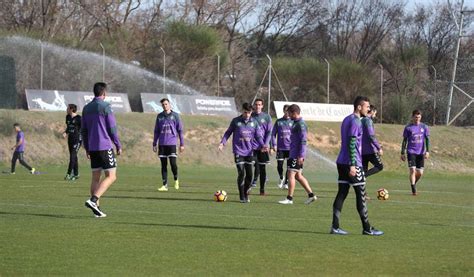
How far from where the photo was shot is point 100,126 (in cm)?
1655

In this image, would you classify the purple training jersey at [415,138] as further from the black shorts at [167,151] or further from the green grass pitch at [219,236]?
the black shorts at [167,151]

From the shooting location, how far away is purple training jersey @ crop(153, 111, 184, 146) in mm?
25109

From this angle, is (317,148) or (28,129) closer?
(28,129)

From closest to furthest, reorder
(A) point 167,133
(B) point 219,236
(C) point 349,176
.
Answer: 1. (B) point 219,236
2. (C) point 349,176
3. (A) point 167,133

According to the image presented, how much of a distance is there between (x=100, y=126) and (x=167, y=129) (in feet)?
28.2

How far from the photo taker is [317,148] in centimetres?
4738

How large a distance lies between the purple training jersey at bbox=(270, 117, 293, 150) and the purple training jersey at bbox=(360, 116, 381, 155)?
492 cm

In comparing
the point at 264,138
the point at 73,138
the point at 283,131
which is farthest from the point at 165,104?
the point at 73,138

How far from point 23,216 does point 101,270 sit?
613 cm

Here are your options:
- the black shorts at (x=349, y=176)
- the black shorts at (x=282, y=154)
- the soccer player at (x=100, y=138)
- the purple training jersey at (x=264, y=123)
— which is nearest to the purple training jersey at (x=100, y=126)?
the soccer player at (x=100, y=138)

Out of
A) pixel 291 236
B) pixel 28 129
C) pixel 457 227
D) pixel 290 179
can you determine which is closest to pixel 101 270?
pixel 291 236

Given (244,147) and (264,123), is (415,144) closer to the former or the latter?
(264,123)

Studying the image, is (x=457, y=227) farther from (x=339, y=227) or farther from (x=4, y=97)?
(x=4, y=97)

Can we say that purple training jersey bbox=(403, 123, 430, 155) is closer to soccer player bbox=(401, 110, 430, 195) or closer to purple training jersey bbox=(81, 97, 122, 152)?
soccer player bbox=(401, 110, 430, 195)
